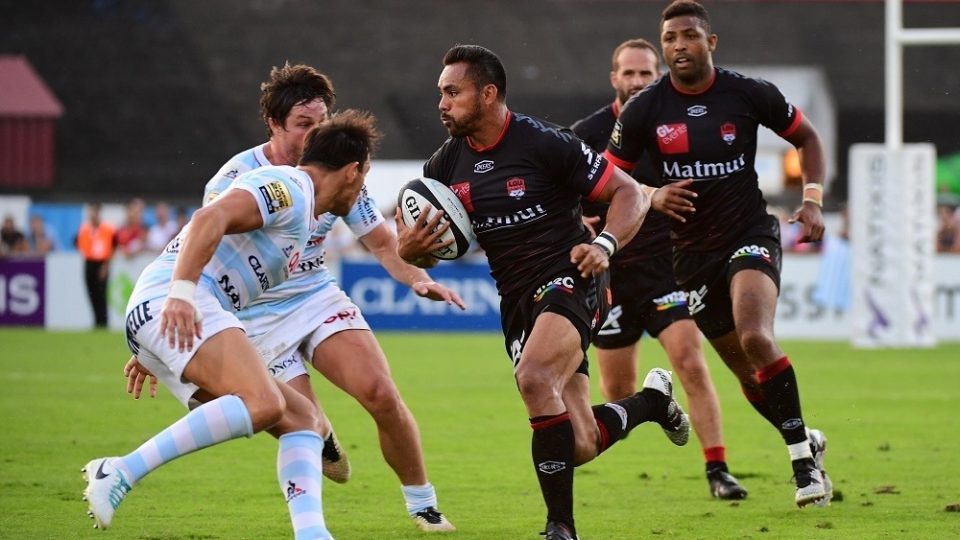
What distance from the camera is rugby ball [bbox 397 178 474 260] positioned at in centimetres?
738

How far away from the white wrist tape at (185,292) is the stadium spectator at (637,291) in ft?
12.1

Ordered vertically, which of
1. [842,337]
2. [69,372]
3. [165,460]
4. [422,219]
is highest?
[422,219]

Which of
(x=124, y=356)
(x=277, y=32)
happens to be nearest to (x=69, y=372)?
(x=124, y=356)

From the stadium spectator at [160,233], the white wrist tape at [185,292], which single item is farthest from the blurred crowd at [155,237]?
the white wrist tape at [185,292]

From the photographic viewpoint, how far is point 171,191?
128ft

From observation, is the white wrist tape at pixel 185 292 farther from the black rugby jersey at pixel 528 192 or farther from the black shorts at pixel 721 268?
the black shorts at pixel 721 268

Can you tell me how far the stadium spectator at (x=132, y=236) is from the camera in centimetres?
2527

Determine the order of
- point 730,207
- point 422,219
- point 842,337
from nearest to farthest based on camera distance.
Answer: point 422,219 < point 730,207 < point 842,337

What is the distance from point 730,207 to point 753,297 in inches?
24.9

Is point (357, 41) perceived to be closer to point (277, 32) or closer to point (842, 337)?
point (277, 32)

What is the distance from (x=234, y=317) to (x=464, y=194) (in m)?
1.44

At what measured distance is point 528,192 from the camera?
289 inches

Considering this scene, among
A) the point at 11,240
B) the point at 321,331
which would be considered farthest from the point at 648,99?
the point at 11,240

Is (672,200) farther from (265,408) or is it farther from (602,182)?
(265,408)
